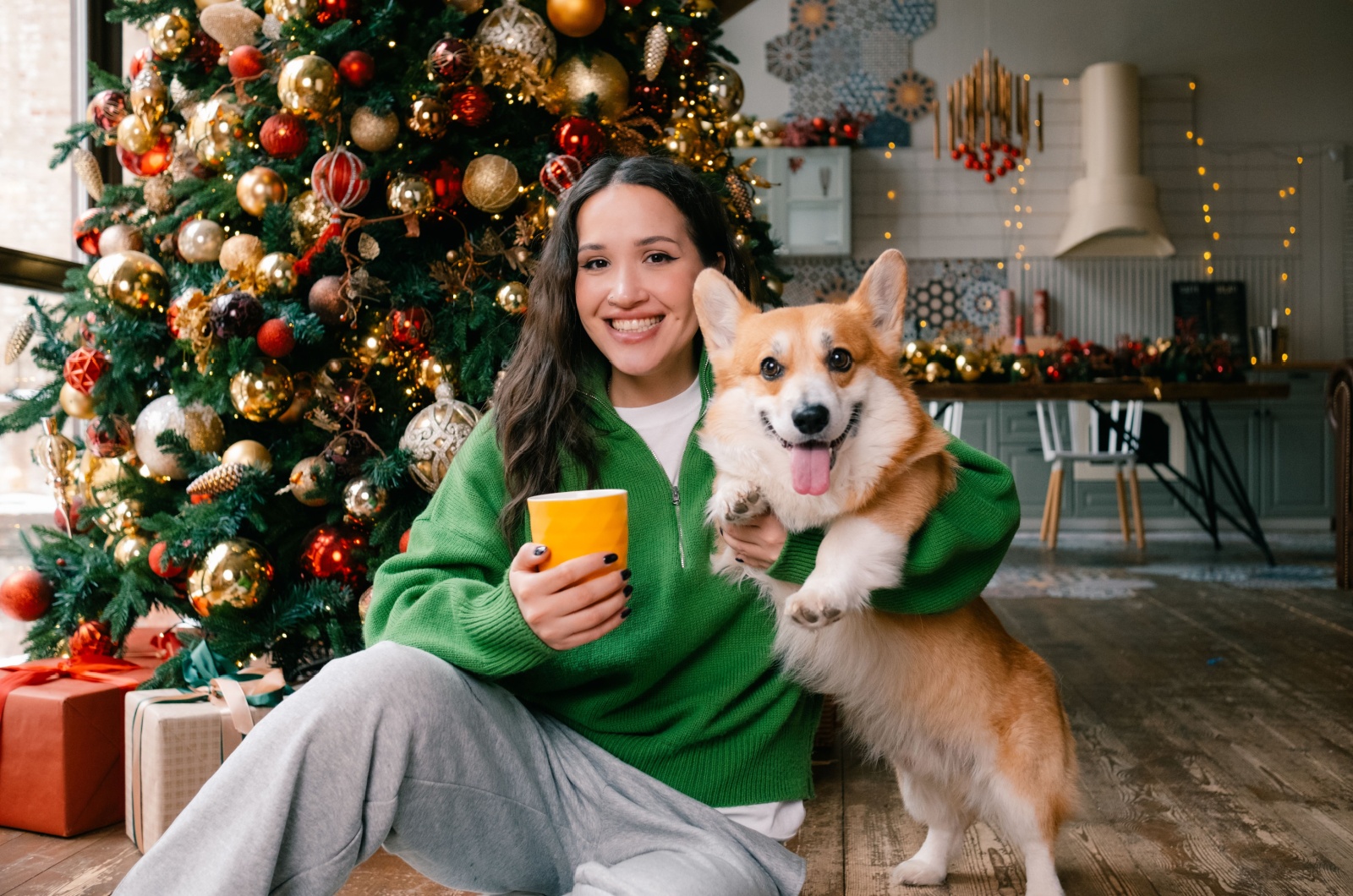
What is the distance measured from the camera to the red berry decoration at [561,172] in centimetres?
197

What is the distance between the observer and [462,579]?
1181 mm

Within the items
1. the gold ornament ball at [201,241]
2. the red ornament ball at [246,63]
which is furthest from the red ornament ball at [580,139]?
the gold ornament ball at [201,241]

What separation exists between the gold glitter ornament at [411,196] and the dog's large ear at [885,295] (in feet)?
3.24

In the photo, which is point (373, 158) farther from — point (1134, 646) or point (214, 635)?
point (1134, 646)

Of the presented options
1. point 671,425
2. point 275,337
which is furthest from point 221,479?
point 671,425

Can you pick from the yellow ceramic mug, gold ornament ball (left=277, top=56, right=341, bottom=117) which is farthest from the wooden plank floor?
gold ornament ball (left=277, top=56, right=341, bottom=117)

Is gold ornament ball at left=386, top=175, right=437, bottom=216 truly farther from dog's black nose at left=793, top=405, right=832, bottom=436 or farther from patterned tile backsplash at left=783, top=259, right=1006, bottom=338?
patterned tile backsplash at left=783, top=259, right=1006, bottom=338

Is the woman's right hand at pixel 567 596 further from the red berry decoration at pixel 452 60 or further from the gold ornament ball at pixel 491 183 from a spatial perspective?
the red berry decoration at pixel 452 60

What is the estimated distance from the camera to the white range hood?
6.86 meters

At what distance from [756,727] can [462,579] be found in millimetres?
421

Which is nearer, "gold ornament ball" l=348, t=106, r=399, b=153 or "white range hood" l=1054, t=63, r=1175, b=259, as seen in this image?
"gold ornament ball" l=348, t=106, r=399, b=153

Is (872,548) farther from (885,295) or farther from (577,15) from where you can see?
(577,15)

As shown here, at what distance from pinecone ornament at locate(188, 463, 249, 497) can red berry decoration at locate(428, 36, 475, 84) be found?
0.87 meters

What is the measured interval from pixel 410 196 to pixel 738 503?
43.5 inches
